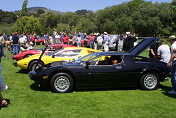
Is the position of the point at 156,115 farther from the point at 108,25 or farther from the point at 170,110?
the point at 108,25

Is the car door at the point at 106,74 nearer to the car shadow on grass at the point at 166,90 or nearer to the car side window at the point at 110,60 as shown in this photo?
the car side window at the point at 110,60

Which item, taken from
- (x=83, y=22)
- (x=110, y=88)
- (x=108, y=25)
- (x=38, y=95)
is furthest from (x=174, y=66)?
(x=83, y=22)

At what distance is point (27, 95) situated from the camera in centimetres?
692

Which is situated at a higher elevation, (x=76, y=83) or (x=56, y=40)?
(x=56, y=40)

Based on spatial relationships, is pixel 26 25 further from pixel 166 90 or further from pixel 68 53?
pixel 166 90

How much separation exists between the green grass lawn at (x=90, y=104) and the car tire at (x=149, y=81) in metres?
0.22

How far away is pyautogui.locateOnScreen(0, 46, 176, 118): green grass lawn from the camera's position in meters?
5.21

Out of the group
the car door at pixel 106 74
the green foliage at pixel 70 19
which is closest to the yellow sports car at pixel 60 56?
the car door at pixel 106 74

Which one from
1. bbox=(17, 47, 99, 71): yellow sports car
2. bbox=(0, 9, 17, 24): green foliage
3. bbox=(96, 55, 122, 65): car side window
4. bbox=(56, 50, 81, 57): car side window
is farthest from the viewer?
bbox=(0, 9, 17, 24): green foliage

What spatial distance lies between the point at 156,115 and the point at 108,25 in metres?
72.3

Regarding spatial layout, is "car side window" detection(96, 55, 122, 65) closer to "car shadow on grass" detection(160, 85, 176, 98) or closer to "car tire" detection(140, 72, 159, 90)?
"car tire" detection(140, 72, 159, 90)

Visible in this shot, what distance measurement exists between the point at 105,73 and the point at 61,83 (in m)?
1.44

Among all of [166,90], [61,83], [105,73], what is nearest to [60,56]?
[61,83]

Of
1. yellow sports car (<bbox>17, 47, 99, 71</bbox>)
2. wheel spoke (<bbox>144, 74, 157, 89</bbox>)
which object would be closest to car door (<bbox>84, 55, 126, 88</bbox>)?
wheel spoke (<bbox>144, 74, 157, 89</bbox>)
